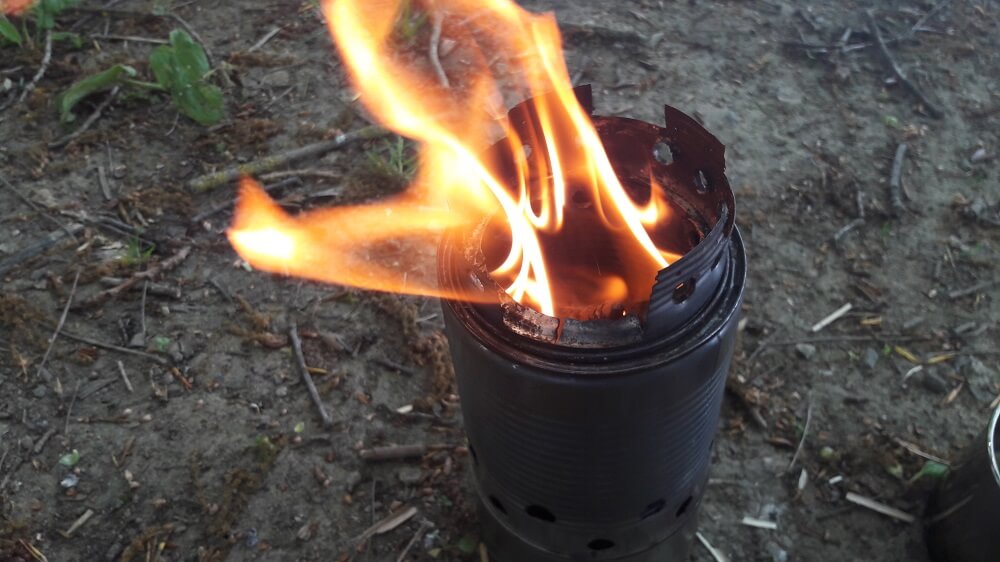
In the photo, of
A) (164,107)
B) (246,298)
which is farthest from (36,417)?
(164,107)

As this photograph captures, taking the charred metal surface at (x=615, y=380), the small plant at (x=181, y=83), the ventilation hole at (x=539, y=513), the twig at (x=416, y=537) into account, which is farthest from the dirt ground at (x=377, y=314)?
the charred metal surface at (x=615, y=380)

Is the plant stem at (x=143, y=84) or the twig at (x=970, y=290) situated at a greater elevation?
the plant stem at (x=143, y=84)

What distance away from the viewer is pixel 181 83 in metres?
5.00

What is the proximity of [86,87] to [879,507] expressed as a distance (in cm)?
531

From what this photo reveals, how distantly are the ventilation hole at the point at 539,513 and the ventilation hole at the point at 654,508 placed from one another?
301mm

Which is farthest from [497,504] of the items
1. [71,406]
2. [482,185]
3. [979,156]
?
[979,156]

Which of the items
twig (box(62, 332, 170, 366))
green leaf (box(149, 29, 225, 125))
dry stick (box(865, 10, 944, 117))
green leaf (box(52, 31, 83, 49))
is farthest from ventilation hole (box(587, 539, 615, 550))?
green leaf (box(52, 31, 83, 49))

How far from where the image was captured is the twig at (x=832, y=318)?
4.00 metres

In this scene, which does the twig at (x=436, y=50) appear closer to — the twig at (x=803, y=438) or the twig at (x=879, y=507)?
the twig at (x=803, y=438)

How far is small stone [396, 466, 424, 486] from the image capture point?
338 centimetres

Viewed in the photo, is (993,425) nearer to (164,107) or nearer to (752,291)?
(752,291)

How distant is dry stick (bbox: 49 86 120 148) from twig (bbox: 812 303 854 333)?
4.67 m

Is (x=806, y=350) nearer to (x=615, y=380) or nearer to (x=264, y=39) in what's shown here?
(x=615, y=380)

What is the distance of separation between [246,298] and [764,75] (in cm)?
394
